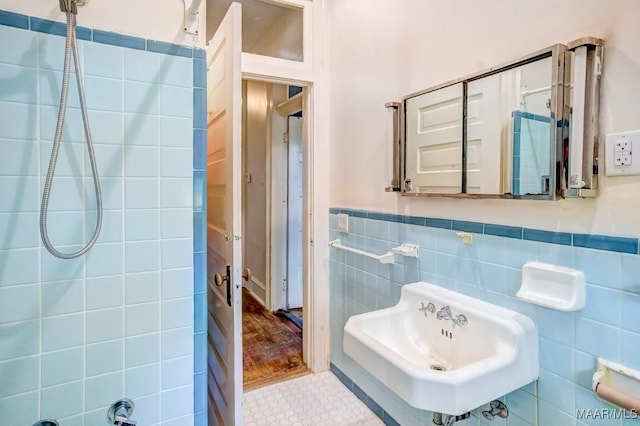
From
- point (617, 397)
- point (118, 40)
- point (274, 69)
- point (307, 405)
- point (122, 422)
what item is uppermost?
point (274, 69)

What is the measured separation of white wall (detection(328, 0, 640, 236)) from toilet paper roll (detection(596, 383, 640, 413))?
16.4 inches

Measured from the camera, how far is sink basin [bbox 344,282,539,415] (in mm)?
994

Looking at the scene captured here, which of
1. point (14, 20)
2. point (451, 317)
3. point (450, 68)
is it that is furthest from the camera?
point (450, 68)

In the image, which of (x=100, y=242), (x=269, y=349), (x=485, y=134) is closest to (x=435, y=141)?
(x=485, y=134)

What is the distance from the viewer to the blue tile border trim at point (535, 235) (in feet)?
3.08

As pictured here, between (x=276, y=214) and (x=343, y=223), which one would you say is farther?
(x=276, y=214)

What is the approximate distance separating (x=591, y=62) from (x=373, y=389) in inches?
69.6

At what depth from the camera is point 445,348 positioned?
4.48ft

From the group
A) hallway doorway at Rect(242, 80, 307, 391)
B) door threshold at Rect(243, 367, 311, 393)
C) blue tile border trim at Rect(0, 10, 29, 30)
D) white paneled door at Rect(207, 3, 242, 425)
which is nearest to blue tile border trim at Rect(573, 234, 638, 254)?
white paneled door at Rect(207, 3, 242, 425)

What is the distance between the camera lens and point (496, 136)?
4.18 feet

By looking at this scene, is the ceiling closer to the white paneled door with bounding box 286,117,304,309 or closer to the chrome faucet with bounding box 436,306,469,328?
the white paneled door with bounding box 286,117,304,309

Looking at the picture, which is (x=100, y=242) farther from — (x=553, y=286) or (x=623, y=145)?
(x=623, y=145)

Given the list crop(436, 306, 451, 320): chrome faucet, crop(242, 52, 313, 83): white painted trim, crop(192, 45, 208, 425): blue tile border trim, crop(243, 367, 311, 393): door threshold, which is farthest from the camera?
crop(243, 367, 311, 393): door threshold

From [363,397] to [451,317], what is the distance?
1.01m
